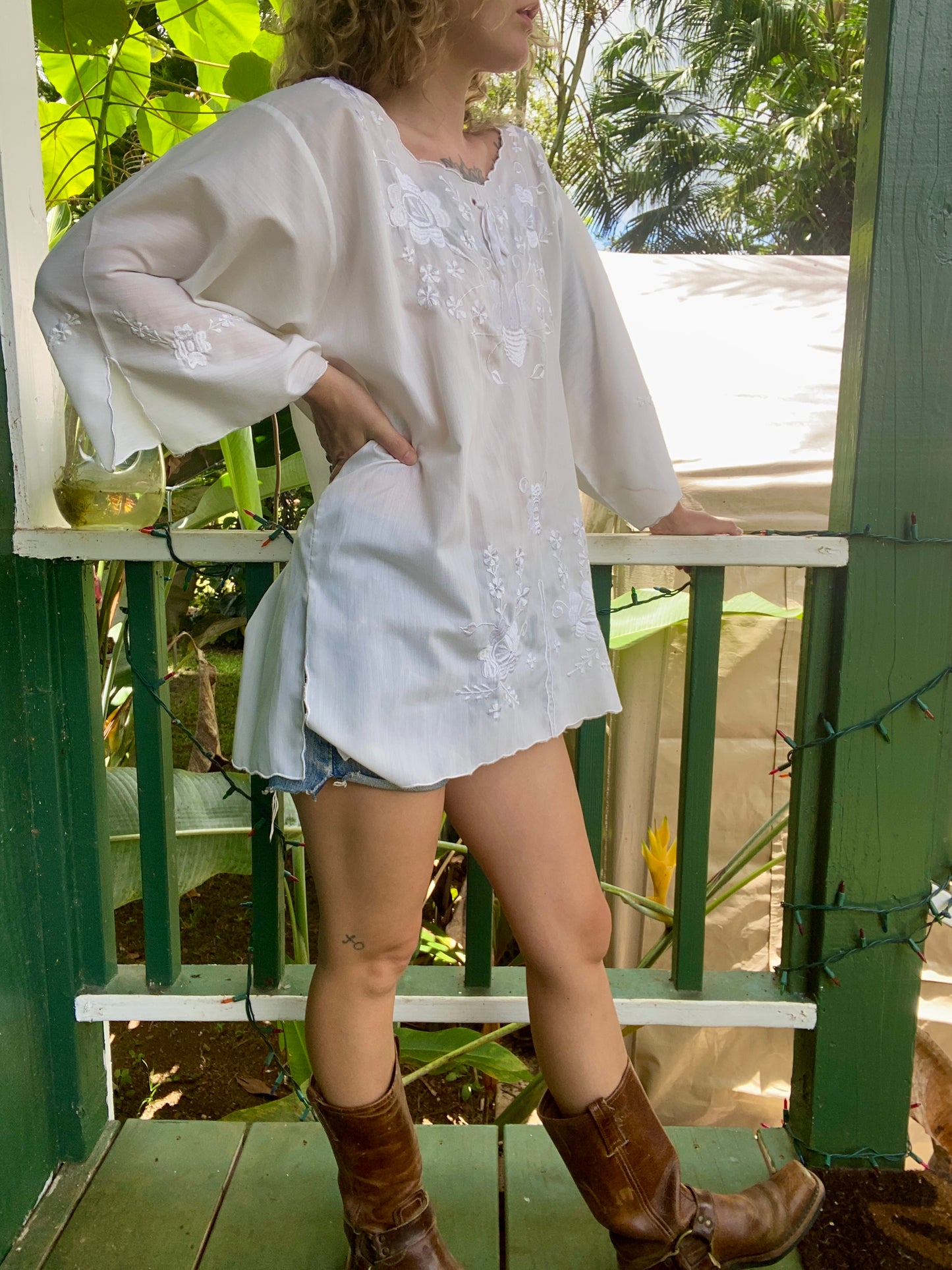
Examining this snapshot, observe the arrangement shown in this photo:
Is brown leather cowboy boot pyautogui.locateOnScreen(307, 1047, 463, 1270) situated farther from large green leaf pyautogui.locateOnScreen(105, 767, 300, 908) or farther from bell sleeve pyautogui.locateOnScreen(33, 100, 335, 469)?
bell sleeve pyautogui.locateOnScreen(33, 100, 335, 469)

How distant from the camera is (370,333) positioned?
0.96 meters

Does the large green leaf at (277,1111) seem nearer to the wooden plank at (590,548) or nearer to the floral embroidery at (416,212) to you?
the wooden plank at (590,548)

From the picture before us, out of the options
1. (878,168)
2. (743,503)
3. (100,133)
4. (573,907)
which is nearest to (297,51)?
(100,133)

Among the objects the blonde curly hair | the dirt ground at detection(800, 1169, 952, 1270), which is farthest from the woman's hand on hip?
the dirt ground at detection(800, 1169, 952, 1270)

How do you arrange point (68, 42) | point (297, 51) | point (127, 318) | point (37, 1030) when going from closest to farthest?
point (127, 318) → point (297, 51) → point (37, 1030) → point (68, 42)

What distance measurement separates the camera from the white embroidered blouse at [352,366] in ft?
3.02

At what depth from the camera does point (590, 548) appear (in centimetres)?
132

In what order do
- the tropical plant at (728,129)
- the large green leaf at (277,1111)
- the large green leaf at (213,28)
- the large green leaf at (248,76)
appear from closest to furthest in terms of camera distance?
the large green leaf at (248,76), the large green leaf at (277,1111), the large green leaf at (213,28), the tropical plant at (728,129)

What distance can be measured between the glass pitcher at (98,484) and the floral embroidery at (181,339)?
45 cm

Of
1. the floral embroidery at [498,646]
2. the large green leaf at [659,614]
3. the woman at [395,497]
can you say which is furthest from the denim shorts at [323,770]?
the large green leaf at [659,614]

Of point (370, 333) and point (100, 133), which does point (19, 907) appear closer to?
point (370, 333)

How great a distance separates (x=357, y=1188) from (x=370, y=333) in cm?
96

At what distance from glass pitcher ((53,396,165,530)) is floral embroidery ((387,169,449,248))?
1.86ft

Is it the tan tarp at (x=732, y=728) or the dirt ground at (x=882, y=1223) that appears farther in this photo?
the tan tarp at (x=732, y=728)
